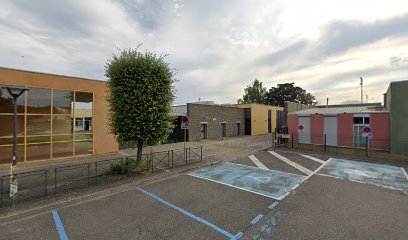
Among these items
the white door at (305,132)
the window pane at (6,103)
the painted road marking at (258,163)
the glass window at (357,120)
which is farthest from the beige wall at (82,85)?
the glass window at (357,120)

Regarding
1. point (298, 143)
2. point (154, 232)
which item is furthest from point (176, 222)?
point (298, 143)

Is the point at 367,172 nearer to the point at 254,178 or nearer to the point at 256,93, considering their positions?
the point at 254,178

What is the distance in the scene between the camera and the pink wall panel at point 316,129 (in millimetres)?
18203

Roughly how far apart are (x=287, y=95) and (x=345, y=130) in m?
35.3

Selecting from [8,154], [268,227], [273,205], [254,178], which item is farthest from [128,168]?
[8,154]

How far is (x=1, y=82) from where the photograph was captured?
10172mm

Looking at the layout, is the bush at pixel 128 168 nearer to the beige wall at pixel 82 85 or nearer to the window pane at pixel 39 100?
the beige wall at pixel 82 85

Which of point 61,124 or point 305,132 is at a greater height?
point 61,124

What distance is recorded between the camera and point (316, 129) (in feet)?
60.8

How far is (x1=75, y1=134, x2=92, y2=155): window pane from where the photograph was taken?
13.0 meters

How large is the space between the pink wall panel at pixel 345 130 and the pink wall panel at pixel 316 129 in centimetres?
134

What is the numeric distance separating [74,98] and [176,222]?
1190 centimetres

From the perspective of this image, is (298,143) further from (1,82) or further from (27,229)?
(1,82)

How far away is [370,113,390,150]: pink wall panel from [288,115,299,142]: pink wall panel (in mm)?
5885
